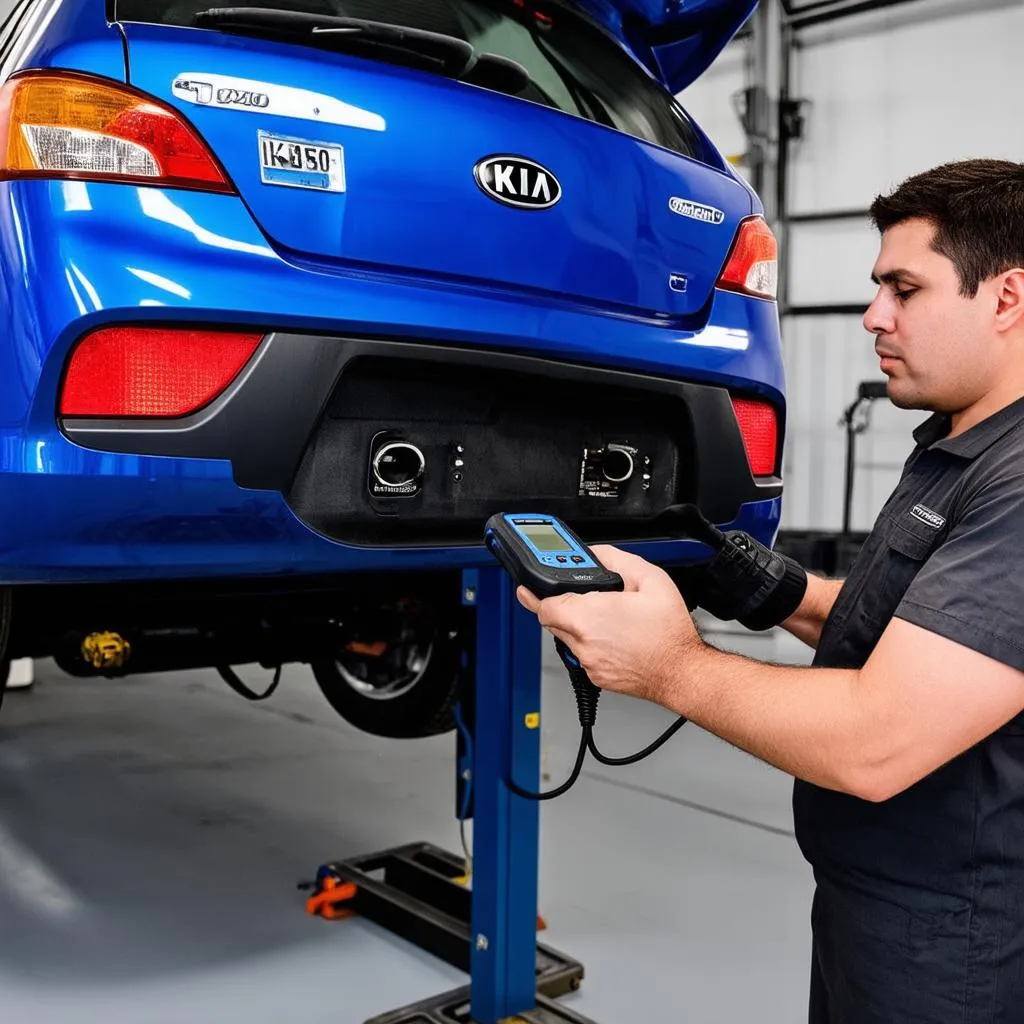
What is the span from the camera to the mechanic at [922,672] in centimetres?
108

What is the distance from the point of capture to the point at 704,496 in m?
1.86

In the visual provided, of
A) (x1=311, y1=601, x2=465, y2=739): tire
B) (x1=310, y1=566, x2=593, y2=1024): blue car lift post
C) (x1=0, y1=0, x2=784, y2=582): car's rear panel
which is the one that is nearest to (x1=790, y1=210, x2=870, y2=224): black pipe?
(x1=311, y1=601, x2=465, y2=739): tire

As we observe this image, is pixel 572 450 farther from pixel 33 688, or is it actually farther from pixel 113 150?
pixel 33 688

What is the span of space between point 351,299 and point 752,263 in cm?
84

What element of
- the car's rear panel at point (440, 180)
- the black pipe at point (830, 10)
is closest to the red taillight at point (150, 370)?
the car's rear panel at point (440, 180)

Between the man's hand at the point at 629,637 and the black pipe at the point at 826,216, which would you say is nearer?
the man's hand at the point at 629,637

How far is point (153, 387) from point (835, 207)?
8.04 metres

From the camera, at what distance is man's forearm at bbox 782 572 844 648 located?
1711 millimetres

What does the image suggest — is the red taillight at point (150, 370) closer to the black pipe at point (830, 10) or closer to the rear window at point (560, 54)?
the rear window at point (560, 54)

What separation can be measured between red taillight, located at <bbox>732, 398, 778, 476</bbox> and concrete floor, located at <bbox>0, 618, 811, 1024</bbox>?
1075mm

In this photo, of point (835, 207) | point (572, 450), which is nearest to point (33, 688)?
point (572, 450)

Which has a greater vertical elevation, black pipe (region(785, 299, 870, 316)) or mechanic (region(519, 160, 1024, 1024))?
black pipe (region(785, 299, 870, 316))

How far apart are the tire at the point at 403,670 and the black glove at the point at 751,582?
Answer: 2.94 ft

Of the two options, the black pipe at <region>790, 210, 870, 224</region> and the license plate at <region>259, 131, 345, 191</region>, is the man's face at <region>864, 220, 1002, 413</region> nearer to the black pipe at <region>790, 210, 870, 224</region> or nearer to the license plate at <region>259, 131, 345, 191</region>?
the license plate at <region>259, 131, 345, 191</region>
